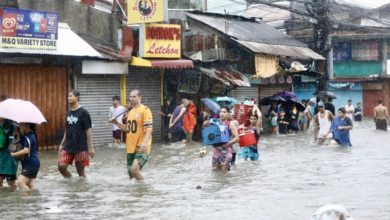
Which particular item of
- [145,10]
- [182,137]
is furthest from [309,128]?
[145,10]

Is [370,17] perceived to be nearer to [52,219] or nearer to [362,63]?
[362,63]

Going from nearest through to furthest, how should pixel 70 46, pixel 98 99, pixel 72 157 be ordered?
pixel 72 157, pixel 70 46, pixel 98 99

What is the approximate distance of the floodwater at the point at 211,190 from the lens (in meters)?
9.48

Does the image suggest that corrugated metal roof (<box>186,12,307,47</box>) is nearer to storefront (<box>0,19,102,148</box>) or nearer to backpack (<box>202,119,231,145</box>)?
storefront (<box>0,19,102,148</box>)

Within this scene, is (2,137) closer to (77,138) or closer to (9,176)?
(9,176)

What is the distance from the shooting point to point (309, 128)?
1320 inches

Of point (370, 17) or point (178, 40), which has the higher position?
point (370, 17)

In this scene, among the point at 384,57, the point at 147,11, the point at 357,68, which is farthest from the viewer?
the point at 357,68

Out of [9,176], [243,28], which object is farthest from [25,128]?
[243,28]

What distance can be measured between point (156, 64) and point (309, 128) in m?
12.7

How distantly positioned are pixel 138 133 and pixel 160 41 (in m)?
11.4

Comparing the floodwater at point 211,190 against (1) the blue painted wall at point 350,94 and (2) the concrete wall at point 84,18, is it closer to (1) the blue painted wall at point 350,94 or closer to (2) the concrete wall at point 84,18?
(2) the concrete wall at point 84,18

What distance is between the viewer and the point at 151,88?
2448 cm

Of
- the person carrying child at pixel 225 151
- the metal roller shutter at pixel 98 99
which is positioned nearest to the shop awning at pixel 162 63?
the metal roller shutter at pixel 98 99
